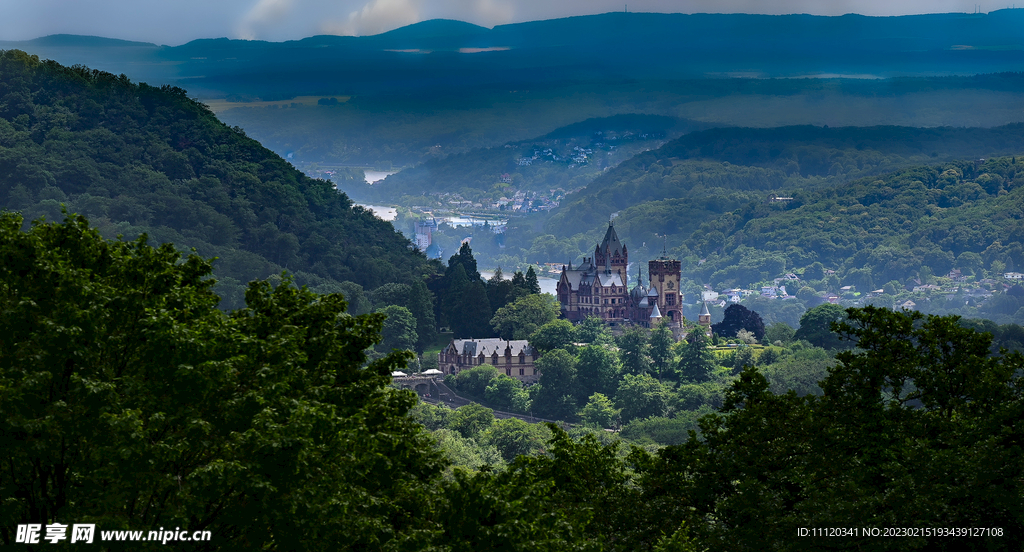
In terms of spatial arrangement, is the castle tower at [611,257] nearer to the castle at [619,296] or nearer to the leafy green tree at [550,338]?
the castle at [619,296]

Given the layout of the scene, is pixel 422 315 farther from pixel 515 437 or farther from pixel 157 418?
pixel 157 418

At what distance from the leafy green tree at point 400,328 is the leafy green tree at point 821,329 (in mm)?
40405

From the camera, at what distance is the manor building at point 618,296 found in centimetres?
13975

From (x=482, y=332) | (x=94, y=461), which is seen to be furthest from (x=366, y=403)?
(x=482, y=332)

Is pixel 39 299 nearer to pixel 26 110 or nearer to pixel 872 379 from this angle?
pixel 872 379

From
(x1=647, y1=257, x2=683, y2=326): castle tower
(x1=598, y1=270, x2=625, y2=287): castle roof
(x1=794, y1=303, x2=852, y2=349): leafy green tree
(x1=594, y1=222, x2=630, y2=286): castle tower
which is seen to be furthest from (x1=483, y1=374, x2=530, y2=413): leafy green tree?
(x1=794, y1=303, x2=852, y2=349): leafy green tree

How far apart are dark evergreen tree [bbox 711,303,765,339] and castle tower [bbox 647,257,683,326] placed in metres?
5.02

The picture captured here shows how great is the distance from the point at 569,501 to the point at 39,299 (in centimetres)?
1432

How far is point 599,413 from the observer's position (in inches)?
4439

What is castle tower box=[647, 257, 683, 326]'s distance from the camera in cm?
14012

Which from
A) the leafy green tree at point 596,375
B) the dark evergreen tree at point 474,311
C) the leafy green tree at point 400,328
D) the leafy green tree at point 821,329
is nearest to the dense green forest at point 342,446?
the leafy green tree at point 596,375

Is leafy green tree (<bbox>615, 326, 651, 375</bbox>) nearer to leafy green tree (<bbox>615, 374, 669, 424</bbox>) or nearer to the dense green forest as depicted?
leafy green tree (<bbox>615, 374, 669, 424</bbox>)

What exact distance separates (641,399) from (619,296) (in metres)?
29.7

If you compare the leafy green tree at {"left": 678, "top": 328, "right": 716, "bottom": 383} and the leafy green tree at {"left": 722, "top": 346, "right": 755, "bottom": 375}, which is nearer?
the leafy green tree at {"left": 678, "top": 328, "right": 716, "bottom": 383}
